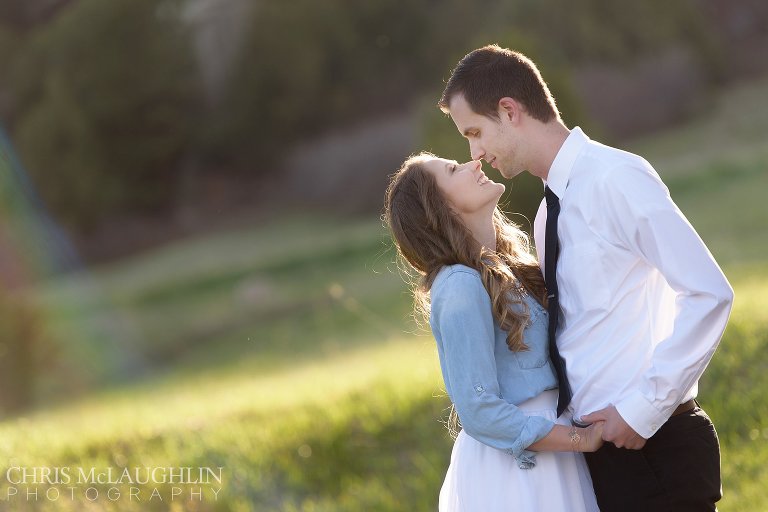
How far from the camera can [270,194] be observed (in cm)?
4191

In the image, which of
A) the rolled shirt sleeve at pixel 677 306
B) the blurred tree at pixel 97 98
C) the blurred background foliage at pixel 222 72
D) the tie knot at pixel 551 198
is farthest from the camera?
the blurred background foliage at pixel 222 72

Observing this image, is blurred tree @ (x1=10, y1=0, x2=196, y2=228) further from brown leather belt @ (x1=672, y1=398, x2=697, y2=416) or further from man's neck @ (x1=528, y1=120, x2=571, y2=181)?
brown leather belt @ (x1=672, y1=398, x2=697, y2=416)

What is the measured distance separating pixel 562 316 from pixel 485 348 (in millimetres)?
347

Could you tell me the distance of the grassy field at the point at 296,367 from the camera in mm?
6539

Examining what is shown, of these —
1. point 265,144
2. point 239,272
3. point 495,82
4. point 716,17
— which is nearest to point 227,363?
point 239,272

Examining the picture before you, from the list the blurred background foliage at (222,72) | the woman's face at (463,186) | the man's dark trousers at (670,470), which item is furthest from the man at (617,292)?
the blurred background foliage at (222,72)

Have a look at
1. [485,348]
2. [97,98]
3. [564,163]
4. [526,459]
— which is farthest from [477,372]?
[97,98]

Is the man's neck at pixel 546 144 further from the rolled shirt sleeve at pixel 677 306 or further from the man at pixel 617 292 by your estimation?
the rolled shirt sleeve at pixel 677 306

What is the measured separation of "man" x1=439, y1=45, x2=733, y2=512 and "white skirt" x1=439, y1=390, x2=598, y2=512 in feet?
0.20

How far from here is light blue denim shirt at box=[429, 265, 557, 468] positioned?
3.23 m

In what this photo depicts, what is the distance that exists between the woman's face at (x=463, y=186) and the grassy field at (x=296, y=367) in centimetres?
167

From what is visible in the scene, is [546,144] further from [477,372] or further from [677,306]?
[477,372]

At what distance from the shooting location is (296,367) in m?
15.9

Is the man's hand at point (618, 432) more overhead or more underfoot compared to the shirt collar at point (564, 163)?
more underfoot
